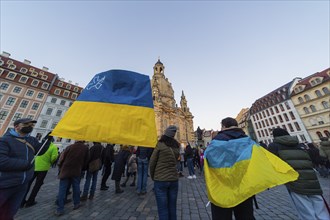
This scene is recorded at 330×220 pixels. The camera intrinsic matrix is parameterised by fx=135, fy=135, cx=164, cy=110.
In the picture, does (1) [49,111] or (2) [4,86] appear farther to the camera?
(1) [49,111]

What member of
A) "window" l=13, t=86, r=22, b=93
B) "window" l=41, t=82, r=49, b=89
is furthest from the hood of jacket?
"window" l=41, t=82, r=49, b=89

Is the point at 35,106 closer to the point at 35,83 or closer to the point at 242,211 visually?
the point at 35,83

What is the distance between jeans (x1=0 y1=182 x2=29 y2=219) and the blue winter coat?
108mm

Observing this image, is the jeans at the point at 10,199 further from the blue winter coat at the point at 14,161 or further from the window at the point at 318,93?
the window at the point at 318,93

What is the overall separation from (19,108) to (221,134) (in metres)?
39.5

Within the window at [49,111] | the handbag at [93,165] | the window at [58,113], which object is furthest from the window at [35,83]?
the handbag at [93,165]

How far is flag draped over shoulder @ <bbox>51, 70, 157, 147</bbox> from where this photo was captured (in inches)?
98.3

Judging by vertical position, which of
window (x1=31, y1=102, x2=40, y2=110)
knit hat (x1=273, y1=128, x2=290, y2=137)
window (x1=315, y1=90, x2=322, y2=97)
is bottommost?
knit hat (x1=273, y1=128, x2=290, y2=137)

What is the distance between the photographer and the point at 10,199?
96.1 inches

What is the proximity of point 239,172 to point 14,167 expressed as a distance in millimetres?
3669

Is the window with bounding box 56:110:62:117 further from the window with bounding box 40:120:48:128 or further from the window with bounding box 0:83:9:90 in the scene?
the window with bounding box 0:83:9:90

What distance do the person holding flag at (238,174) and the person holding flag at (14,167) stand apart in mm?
3290

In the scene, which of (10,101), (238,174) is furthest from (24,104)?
(238,174)

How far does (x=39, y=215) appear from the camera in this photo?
3646 millimetres
